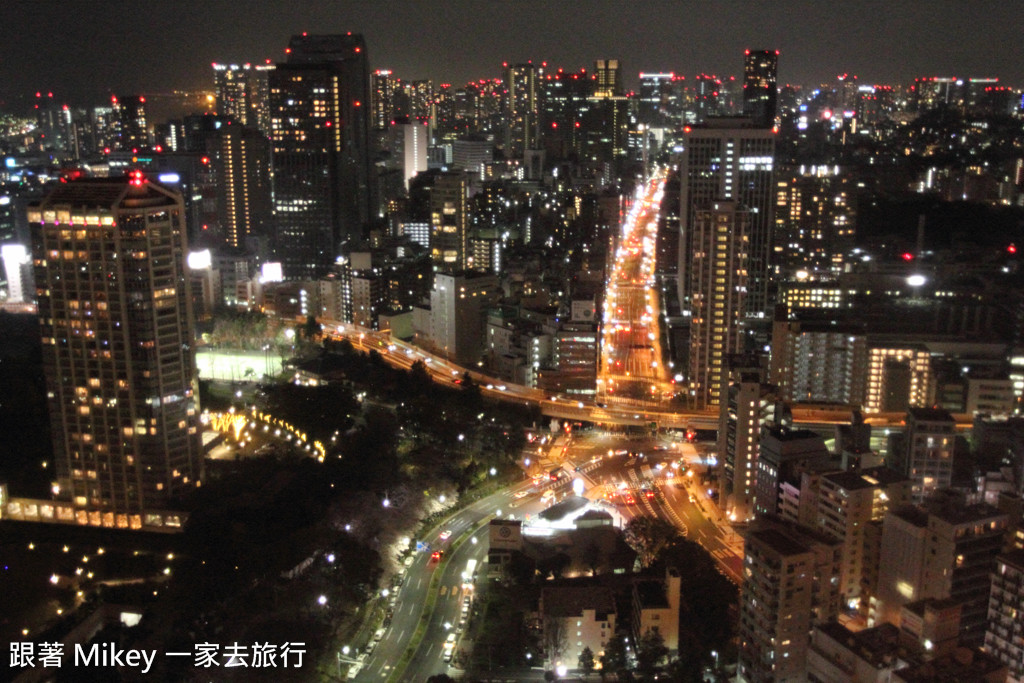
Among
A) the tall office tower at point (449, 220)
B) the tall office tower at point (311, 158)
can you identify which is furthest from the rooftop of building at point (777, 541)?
the tall office tower at point (311, 158)

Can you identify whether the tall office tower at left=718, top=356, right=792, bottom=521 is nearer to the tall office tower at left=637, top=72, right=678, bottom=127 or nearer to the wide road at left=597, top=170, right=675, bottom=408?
the wide road at left=597, top=170, right=675, bottom=408

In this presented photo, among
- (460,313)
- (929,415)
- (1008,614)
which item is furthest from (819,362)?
(1008,614)

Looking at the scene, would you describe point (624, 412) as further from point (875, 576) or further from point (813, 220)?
point (813, 220)

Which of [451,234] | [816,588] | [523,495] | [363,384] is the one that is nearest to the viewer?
[816,588]

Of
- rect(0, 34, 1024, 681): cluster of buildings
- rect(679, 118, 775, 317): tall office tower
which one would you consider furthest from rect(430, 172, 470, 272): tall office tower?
rect(679, 118, 775, 317): tall office tower

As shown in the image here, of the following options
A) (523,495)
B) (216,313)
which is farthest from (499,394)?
(216,313)

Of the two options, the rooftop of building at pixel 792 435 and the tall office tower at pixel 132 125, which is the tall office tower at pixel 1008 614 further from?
the tall office tower at pixel 132 125

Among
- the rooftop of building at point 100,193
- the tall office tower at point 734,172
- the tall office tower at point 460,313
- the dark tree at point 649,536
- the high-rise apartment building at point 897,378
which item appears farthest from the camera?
the tall office tower at point 734,172

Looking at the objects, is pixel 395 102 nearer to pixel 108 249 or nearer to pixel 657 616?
pixel 108 249
